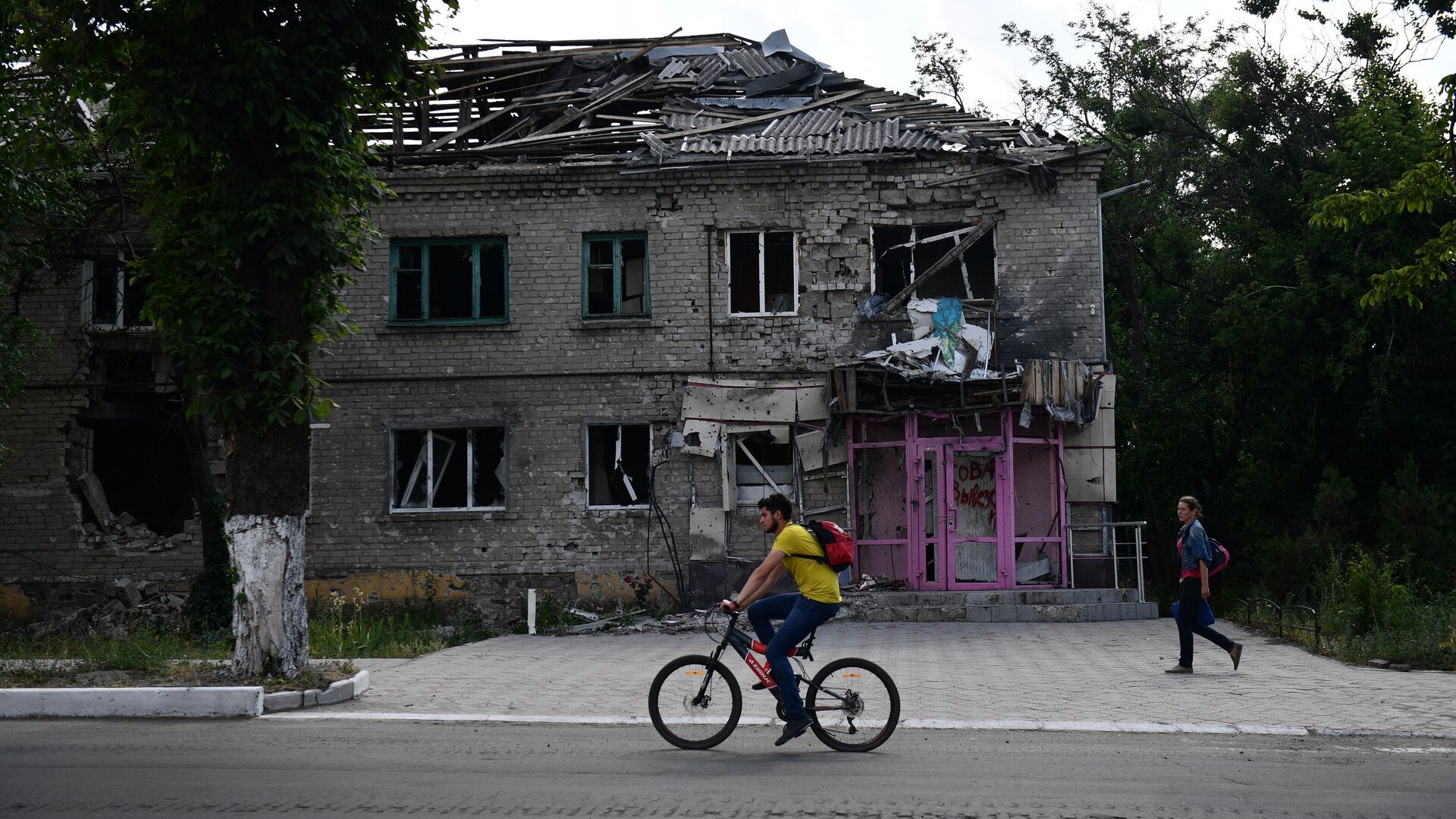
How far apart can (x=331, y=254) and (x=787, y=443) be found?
31.0 ft

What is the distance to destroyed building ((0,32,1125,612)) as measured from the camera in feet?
62.3

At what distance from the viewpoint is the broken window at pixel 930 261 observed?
63.7 feet

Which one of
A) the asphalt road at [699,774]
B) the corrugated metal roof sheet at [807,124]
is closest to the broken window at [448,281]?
the corrugated metal roof sheet at [807,124]

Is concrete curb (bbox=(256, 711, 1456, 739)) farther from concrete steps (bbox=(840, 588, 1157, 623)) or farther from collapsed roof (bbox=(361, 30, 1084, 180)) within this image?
collapsed roof (bbox=(361, 30, 1084, 180))

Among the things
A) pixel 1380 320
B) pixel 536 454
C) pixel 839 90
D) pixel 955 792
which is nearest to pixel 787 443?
pixel 536 454

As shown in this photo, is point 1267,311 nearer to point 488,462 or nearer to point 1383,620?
point 1383,620

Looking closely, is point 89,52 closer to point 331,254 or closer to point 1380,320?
point 331,254

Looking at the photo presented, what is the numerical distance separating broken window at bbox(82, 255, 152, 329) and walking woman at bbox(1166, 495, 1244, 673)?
1589 cm

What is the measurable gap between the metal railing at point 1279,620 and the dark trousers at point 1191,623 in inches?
91.7

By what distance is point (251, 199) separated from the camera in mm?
10906

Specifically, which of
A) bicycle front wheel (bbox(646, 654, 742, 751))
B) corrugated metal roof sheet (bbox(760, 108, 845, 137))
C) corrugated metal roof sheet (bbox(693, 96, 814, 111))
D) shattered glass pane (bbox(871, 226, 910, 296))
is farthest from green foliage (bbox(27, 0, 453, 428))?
corrugated metal roof sheet (bbox(693, 96, 814, 111))

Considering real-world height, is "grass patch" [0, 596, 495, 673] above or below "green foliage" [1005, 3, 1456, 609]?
below

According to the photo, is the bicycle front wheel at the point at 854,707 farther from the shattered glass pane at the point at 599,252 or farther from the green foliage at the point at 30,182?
the shattered glass pane at the point at 599,252

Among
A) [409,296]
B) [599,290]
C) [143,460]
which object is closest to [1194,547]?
[599,290]
